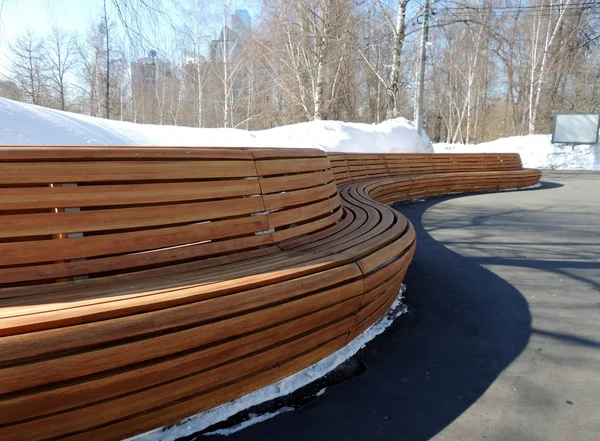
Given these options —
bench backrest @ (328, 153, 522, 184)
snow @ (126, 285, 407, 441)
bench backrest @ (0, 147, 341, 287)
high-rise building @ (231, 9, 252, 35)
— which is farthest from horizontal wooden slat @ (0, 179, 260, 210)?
high-rise building @ (231, 9, 252, 35)

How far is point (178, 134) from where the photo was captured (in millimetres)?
6969

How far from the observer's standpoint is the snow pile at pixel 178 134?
182 inches

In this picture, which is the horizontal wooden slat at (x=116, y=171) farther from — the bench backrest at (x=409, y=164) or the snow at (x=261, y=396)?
the bench backrest at (x=409, y=164)

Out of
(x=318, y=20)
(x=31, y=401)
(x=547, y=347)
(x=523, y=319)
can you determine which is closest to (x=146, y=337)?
(x=31, y=401)

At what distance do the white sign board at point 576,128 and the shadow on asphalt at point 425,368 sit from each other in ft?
60.9

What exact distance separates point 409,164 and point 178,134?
17.2 ft

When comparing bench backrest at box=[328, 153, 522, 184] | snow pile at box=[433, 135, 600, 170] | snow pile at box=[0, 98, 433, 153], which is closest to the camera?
snow pile at box=[0, 98, 433, 153]

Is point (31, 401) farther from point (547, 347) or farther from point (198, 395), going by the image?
point (547, 347)

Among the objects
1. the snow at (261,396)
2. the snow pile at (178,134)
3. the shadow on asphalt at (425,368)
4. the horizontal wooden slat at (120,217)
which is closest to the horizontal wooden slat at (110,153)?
the horizontal wooden slat at (120,217)

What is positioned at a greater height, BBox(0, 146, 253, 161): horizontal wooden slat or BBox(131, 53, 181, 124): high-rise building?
BBox(131, 53, 181, 124): high-rise building

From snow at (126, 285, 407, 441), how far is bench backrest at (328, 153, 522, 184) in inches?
175

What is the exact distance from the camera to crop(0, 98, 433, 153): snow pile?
15.2ft

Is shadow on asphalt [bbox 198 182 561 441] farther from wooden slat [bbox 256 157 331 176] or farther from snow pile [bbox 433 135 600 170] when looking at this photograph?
snow pile [bbox 433 135 600 170]

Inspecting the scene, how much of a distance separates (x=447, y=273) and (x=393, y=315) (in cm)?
114
